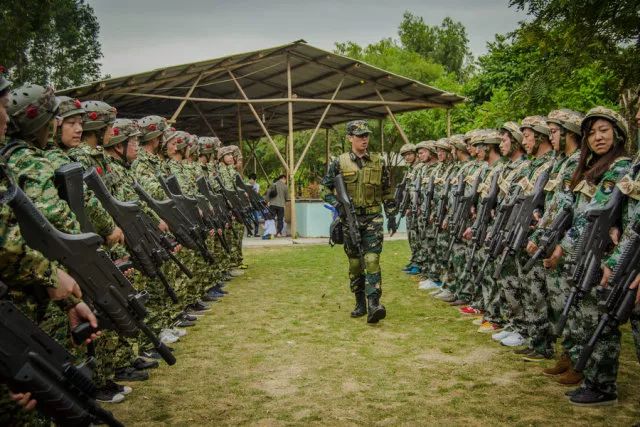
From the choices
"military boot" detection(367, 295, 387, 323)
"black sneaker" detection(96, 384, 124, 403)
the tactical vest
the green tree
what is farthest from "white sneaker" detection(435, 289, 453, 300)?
the green tree

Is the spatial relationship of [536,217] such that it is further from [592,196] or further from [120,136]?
[120,136]

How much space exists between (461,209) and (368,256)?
1.52 meters

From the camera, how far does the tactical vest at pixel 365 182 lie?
7.44 m

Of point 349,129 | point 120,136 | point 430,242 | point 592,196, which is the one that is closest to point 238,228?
point 430,242

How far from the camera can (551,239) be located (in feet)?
16.4

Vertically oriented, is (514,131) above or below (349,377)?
above

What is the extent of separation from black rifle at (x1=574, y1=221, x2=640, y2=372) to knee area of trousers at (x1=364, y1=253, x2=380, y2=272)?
3576 mm

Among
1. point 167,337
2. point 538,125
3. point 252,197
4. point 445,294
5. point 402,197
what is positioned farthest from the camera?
point 252,197

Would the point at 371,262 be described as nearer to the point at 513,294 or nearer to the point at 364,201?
the point at 364,201

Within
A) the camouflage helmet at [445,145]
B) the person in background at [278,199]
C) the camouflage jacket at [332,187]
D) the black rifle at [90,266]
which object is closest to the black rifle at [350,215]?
the camouflage jacket at [332,187]

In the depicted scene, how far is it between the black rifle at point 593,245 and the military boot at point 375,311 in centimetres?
300

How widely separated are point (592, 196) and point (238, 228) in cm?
747

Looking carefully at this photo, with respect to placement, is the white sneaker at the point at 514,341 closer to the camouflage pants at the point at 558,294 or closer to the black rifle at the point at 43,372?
the camouflage pants at the point at 558,294

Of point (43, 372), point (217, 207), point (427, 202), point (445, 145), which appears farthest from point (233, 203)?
point (43, 372)
